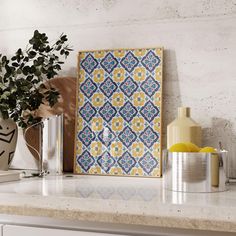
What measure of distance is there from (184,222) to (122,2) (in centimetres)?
102

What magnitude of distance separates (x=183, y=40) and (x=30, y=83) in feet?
1.89

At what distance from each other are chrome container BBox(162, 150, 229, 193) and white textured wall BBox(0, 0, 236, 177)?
1.18 ft

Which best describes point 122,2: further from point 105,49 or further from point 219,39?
point 219,39

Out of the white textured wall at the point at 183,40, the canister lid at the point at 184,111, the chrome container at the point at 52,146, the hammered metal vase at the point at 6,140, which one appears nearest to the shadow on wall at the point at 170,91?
the white textured wall at the point at 183,40

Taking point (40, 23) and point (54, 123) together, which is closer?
point (54, 123)

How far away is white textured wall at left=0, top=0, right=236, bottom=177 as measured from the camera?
1646mm

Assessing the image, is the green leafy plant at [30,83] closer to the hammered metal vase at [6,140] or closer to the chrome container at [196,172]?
the hammered metal vase at [6,140]

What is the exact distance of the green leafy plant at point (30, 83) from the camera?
170 centimetres

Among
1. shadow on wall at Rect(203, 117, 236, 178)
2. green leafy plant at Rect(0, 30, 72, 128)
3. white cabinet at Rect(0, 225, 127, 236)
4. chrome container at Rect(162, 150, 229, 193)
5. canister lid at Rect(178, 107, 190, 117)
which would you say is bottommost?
white cabinet at Rect(0, 225, 127, 236)

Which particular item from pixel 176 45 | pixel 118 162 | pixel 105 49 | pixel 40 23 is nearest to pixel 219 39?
pixel 176 45

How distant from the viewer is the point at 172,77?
171 centimetres

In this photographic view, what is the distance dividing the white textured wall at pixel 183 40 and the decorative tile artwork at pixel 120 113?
0.20 feet

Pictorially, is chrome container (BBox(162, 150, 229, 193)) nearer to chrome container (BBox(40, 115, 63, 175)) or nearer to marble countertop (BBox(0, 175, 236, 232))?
marble countertop (BBox(0, 175, 236, 232))

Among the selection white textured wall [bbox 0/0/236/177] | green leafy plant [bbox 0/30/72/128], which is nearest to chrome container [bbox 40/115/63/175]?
green leafy plant [bbox 0/30/72/128]
